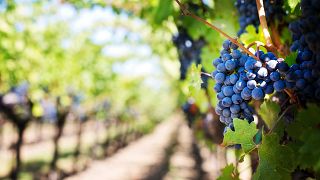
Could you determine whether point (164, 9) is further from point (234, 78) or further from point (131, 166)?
point (131, 166)

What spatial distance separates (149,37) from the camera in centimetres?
793

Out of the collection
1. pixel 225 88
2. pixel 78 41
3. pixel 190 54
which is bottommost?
pixel 225 88

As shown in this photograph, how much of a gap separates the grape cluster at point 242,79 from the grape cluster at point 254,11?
0.61m

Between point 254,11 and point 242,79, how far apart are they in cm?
84

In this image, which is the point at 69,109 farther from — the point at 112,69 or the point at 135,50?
the point at 135,50

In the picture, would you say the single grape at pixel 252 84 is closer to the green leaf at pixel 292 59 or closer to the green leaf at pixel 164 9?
the green leaf at pixel 292 59

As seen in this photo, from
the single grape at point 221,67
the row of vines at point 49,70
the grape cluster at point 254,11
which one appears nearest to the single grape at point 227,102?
the single grape at point 221,67

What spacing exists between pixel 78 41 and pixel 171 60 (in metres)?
4.69

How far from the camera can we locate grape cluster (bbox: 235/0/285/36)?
2.09 metres

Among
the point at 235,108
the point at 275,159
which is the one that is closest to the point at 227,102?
the point at 235,108

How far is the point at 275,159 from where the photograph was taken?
1449 millimetres

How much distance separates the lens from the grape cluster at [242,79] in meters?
1.43

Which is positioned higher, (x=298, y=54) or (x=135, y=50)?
(x=135, y=50)

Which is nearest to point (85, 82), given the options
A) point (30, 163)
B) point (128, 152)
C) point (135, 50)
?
point (135, 50)
